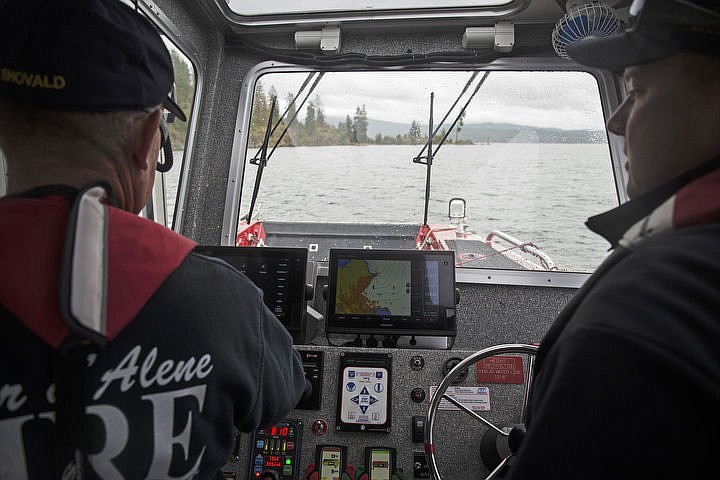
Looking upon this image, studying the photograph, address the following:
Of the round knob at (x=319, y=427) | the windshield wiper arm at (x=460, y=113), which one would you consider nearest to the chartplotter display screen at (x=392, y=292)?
the round knob at (x=319, y=427)

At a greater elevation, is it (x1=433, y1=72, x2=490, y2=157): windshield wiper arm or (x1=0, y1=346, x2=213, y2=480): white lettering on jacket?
(x1=433, y1=72, x2=490, y2=157): windshield wiper arm

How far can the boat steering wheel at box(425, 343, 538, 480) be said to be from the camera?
4.66ft

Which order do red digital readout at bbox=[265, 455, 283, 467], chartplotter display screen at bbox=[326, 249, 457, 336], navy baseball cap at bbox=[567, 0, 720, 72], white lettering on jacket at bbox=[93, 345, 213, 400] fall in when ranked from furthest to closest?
chartplotter display screen at bbox=[326, 249, 457, 336], red digital readout at bbox=[265, 455, 283, 467], white lettering on jacket at bbox=[93, 345, 213, 400], navy baseball cap at bbox=[567, 0, 720, 72]

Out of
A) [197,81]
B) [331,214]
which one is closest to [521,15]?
[331,214]

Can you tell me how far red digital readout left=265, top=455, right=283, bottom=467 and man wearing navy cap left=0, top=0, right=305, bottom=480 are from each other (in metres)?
1.05

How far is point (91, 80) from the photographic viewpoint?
75 cm

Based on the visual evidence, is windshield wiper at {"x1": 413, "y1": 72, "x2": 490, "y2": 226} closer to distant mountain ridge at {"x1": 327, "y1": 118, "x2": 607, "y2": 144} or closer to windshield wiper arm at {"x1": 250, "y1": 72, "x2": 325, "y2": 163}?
distant mountain ridge at {"x1": 327, "y1": 118, "x2": 607, "y2": 144}

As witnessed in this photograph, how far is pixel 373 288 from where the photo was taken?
216 centimetres

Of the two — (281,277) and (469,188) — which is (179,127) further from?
(469,188)

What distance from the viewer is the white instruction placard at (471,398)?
6.21 feet

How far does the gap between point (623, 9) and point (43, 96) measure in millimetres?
2390

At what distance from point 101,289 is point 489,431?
1.45m

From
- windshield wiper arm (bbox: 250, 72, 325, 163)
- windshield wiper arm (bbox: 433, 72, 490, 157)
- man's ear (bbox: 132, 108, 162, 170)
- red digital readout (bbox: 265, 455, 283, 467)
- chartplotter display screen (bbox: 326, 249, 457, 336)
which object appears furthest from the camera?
windshield wiper arm (bbox: 250, 72, 325, 163)

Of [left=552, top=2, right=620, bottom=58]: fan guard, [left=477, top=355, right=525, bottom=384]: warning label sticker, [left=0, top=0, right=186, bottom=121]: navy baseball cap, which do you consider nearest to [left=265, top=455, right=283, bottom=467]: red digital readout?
[left=477, top=355, right=525, bottom=384]: warning label sticker
